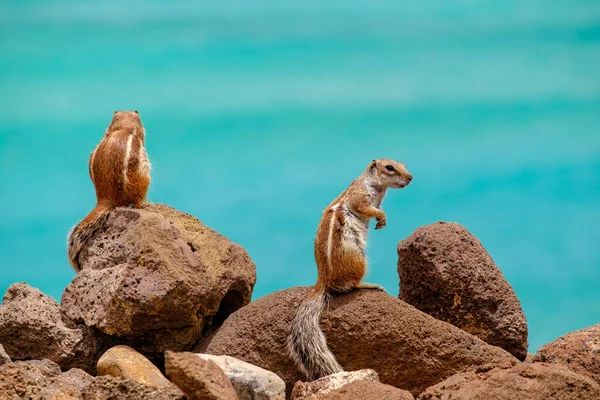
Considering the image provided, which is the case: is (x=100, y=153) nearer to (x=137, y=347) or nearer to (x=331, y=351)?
(x=137, y=347)

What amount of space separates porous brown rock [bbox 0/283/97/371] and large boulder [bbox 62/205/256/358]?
7.0 inches

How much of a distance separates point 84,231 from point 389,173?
148 inches

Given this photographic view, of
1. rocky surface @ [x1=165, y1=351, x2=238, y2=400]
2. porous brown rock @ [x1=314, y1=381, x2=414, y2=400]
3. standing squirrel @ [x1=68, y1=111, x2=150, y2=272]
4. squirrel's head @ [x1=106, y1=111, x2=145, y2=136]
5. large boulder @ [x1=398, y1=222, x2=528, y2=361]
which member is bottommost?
rocky surface @ [x1=165, y1=351, x2=238, y2=400]

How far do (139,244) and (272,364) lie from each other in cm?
204

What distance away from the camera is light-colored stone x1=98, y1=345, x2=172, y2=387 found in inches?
464

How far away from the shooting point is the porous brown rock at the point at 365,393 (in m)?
11.0

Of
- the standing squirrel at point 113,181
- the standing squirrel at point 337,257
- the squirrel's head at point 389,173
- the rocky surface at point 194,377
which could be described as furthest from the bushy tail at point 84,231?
the rocky surface at point 194,377

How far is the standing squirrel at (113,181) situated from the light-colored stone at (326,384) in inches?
145

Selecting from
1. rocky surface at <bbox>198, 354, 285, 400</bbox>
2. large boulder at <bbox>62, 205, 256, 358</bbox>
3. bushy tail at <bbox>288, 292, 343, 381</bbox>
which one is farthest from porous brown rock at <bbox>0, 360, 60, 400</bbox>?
bushy tail at <bbox>288, 292, 343, 381</bbox>

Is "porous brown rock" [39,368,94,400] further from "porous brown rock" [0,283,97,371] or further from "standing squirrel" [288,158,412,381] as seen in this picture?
"standing squirrel" [288,158,412,381]

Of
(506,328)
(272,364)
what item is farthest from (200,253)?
(506,328)

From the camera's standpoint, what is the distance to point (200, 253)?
45.1 feet

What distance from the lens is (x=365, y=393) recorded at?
435 inches

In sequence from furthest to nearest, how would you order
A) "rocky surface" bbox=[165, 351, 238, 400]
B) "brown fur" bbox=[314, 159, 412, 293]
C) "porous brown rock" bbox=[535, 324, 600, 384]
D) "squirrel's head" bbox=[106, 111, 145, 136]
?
1. "squirrel's head" bbox=[106, 111, 145, 136]
2. "brown fur" bbox=[314, 159, 412, 293]
3. "porous brown rock" bbox=[535, 324, 600, 384]
4. "rocky surface" bbox=[165, 351, 238, 400]
